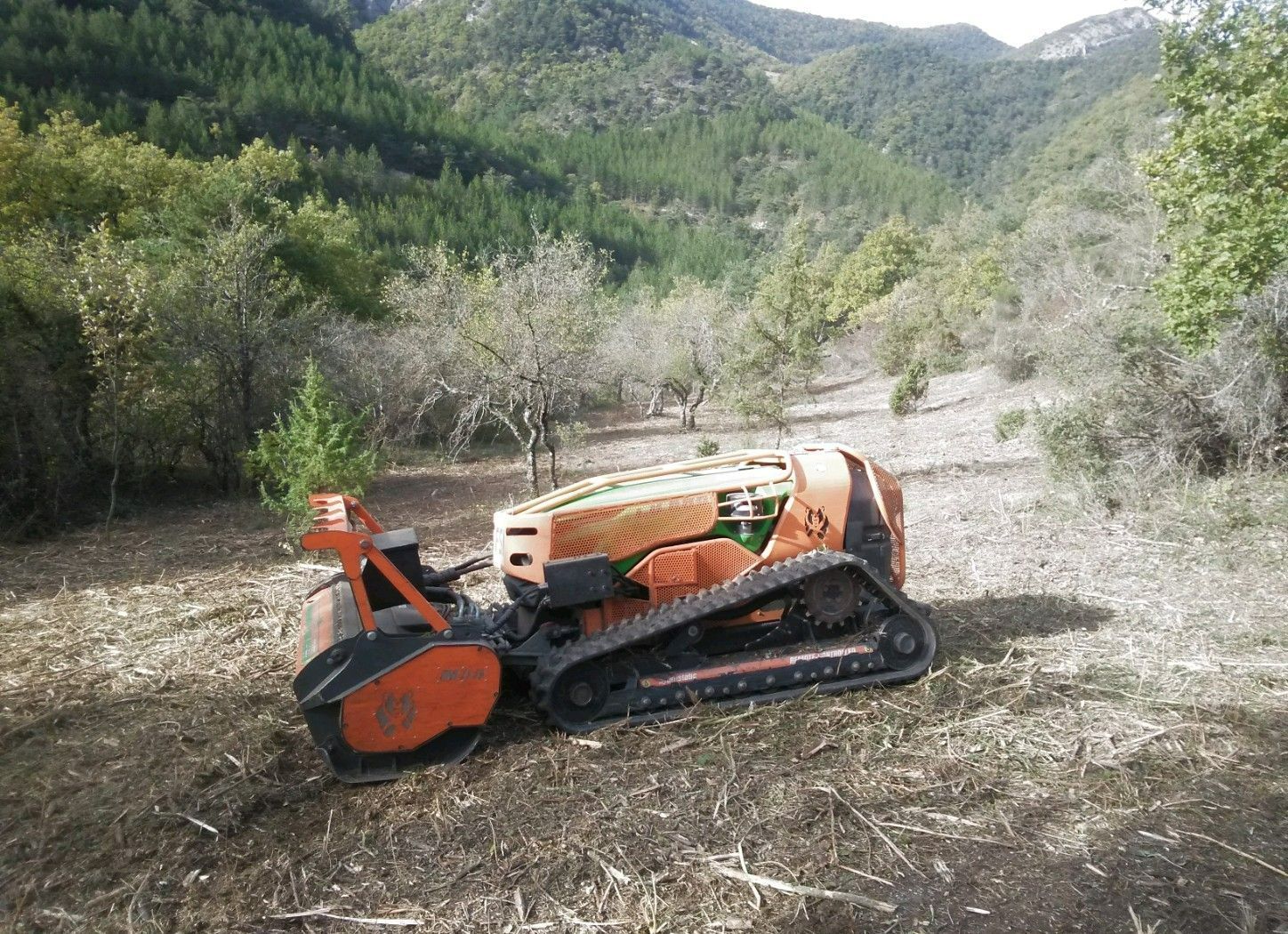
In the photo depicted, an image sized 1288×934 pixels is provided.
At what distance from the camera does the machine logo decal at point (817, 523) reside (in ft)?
15.7

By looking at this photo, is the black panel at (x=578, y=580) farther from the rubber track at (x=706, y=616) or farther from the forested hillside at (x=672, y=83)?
the forested hillside at (x=672, y=83)

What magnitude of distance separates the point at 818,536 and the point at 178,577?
664 centimetres

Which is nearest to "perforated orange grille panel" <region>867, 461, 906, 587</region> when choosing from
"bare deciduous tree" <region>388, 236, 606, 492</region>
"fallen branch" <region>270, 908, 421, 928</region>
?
"fallen branch" <region>270, 908, 421, 928</region>

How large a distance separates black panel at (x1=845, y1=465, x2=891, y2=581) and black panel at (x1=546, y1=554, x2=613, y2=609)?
4.95ft

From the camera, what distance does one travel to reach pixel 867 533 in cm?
489

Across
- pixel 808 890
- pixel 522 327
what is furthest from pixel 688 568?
pixel 522 327

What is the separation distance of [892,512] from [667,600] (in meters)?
1.51

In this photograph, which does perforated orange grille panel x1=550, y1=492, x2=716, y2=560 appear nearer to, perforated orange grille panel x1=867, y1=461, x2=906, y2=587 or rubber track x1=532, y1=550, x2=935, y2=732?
rubber track x1=532, y1=550, x2=935, y2=732

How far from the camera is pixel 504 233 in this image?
70.0 metres

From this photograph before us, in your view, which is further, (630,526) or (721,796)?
(630,526)

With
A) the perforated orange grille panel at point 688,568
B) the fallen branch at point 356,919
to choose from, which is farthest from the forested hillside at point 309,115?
the fallen branch at point 356,919

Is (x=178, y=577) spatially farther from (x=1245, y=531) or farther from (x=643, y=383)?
(x=643, y=383)

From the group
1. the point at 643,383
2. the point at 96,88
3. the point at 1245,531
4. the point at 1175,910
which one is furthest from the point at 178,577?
the point at 96,88

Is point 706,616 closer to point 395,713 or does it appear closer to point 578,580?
point 578,580
